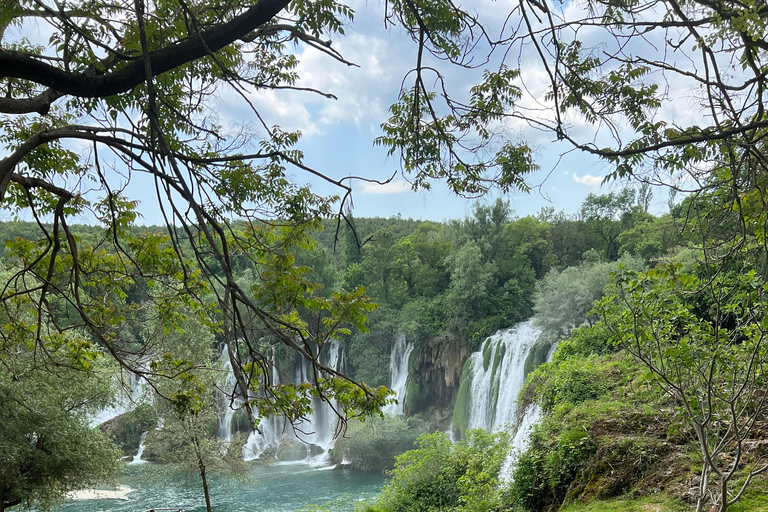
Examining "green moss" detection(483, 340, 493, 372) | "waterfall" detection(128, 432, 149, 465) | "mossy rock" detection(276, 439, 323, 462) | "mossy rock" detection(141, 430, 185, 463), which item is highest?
"green moss" detection(483, 340, 493, 372)

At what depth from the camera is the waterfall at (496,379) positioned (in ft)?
59.3

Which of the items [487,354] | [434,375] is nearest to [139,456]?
[434,375]

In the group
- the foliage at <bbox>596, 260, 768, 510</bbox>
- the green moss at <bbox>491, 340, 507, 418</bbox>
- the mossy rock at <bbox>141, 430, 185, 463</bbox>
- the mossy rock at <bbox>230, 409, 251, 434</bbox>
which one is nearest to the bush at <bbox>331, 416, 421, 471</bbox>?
the green moss at <bbox>491, 340, 507, 418</bbox>

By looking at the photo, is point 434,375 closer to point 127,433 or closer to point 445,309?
point 445,309

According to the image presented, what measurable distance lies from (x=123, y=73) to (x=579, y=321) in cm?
1897

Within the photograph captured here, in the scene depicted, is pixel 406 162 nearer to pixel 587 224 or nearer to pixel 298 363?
pixel 298 363

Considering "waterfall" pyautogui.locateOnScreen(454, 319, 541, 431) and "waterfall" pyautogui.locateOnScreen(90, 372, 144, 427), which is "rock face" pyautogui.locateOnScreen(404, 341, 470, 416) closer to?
"waterfall" pyautogui.locateOnScreen(454, 319, 541, 431)

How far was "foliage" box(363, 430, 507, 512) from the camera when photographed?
838 centimetres

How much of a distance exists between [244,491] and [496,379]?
1015 centimetres

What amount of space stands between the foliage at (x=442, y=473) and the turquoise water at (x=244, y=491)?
5101 mm

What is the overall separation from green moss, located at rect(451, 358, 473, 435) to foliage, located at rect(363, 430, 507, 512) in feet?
35.3

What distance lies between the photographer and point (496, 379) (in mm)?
19281

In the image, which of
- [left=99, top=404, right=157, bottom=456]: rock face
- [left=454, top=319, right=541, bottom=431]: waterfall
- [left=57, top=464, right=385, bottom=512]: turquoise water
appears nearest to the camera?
[left=57, top=464, right=385, bottom=512]: turquoise water

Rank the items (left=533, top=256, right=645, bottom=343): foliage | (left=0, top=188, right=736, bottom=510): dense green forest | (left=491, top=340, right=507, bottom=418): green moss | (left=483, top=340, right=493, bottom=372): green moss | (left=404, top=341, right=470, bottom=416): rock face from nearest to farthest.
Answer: (left=0, top=188, right=736, bottom=510): dense green forest < (left=491, top=340, right=507, bottom=418): green moss < (left=533, top=256, right=645, bottom=343): foliage < (left=483, top=340, right=493, bottom=372): green moss < (left=404, top=341, right=470, bottom=416): rock face
